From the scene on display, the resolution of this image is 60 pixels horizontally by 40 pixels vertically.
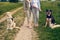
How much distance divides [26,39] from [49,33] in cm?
133

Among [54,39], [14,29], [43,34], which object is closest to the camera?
[54,39]

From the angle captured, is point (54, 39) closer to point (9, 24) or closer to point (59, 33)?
point (59, 33)

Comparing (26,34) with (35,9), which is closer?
(26,34)

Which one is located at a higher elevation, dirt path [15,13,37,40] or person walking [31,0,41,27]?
person walking [31,0,41,27]

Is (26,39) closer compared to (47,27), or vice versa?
(26,39)

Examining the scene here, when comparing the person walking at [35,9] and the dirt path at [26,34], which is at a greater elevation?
the person walking at [35,9]

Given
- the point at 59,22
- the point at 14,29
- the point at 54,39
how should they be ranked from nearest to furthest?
the point at 54,39 → the point at 14,29 → the point at 59,22

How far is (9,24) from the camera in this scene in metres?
13.0

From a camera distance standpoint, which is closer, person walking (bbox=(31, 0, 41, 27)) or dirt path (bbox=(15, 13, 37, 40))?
dirt path (bbox=(15, 13, 37, 40))

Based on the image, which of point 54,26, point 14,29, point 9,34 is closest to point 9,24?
point 14,29

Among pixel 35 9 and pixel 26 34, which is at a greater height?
pixel 35 9

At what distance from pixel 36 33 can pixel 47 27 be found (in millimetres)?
1279

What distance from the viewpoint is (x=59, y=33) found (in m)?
11.9

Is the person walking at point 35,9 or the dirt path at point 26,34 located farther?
the person walking at point 35,9
